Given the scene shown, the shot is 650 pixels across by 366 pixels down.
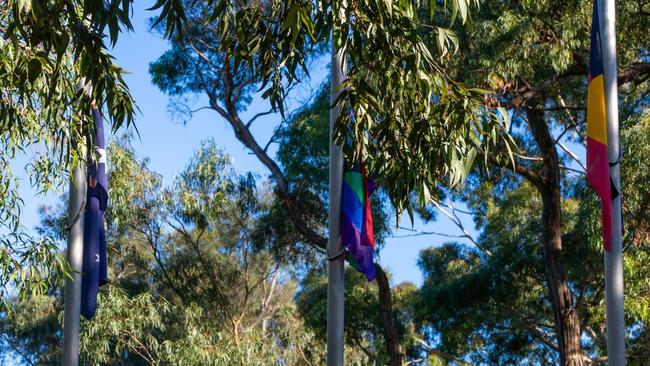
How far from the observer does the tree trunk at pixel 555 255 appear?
1557 cm

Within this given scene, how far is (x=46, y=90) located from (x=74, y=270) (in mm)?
1563

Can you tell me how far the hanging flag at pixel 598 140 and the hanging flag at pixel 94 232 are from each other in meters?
3.91

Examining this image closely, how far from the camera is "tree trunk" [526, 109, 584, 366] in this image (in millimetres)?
15570

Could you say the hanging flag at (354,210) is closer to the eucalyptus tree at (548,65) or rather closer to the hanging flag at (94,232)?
the hanging flag at (94,232)

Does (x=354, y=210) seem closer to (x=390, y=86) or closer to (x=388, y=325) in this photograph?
(x=390, y=86)

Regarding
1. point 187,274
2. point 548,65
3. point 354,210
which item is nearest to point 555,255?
point 548,65

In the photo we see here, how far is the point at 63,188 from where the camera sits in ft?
27.5

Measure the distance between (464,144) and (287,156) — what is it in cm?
1462

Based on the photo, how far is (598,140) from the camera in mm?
7965

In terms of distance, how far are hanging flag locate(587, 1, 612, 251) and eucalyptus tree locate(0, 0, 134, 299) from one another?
3.57 metres

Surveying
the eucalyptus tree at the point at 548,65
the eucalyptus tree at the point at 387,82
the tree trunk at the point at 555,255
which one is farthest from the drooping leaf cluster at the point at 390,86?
the tree trunk at the point at 555,255

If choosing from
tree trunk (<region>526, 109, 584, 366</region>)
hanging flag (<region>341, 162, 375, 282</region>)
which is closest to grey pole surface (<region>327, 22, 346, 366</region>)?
hanging flag (<region>341, 162, 375, 282</region>)

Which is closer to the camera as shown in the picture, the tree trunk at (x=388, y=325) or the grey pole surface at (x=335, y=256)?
the grey pole surface at (x=335, y=256)

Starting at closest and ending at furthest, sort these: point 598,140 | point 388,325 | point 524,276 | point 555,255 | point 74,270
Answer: point 74,270, point 598,140, point 555,255, point 388,325, point 524,276
